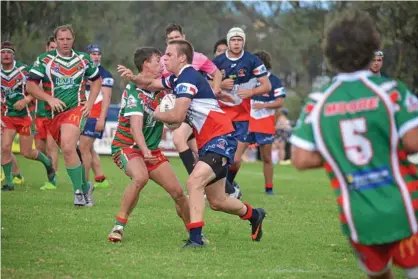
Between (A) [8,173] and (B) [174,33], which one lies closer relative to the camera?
(B) [174,33]

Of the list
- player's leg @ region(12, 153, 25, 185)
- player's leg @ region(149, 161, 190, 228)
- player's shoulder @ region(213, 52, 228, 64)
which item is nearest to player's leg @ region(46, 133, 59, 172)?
player's leg @ region(12, 153, 25, 185)

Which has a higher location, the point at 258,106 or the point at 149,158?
the point at 149,158

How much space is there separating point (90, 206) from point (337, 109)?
25.1ft

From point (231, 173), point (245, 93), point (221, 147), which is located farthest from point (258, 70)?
point (221, 147)

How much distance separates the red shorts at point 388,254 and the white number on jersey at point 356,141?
47 centimetres

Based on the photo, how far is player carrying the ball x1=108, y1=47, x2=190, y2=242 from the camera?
9.31 m

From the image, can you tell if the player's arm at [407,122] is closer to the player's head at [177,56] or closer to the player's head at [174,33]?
the player's head at [177,56]

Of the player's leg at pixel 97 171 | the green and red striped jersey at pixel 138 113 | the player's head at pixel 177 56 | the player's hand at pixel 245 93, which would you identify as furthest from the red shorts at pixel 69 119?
the player's head at pixel 177 56

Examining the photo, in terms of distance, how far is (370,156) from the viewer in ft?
A: 17.0

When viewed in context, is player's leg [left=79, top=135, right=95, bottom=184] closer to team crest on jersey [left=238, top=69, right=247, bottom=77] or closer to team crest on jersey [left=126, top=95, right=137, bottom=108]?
team crest on jersey [left=238, top=69, right=247, bottom=77]

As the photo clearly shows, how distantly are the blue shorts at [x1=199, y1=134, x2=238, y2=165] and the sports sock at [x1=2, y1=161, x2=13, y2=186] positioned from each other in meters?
6.72

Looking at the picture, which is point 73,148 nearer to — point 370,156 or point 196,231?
point 196,231

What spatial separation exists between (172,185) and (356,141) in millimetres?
4324

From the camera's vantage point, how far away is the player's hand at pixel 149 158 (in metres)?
9.15
